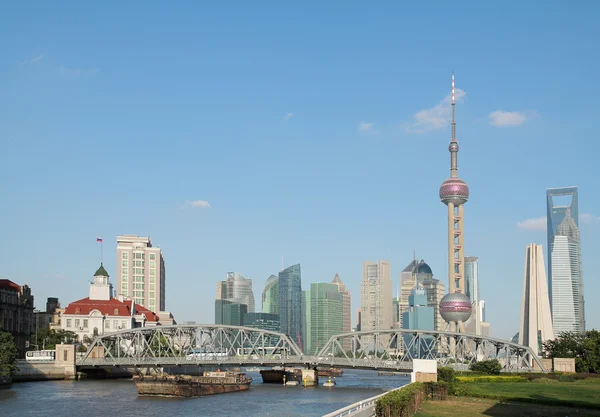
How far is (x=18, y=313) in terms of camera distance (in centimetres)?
16725

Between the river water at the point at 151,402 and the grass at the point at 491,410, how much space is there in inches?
747

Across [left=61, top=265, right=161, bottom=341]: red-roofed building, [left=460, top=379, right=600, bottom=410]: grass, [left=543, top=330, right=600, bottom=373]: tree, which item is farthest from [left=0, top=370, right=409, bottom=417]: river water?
[left=61, top=265, right=161, bottom=341]: red-roofed building

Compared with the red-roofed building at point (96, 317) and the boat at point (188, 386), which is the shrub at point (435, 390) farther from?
the red-roofed building at point (96, 317)

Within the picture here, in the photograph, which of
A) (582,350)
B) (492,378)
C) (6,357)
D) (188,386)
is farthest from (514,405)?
(582,350)

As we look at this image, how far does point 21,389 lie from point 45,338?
5285 centimetres

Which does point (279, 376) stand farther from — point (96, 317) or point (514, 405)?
point (514, 405)

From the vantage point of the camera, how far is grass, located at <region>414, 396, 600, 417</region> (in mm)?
56875

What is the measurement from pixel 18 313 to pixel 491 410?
129 meters

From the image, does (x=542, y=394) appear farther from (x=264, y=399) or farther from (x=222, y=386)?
(x=222, y=386)

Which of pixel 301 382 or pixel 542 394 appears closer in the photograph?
pixel 542 394

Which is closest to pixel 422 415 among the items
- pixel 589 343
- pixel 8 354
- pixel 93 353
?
pixel 8 354

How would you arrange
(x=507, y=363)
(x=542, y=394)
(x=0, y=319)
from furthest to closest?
1. (x=0, y=319)
2. (x=507, y=363)
3. (x=542, y=394)

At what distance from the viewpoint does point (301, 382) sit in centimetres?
15288

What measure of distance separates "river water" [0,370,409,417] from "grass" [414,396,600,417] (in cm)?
1896
